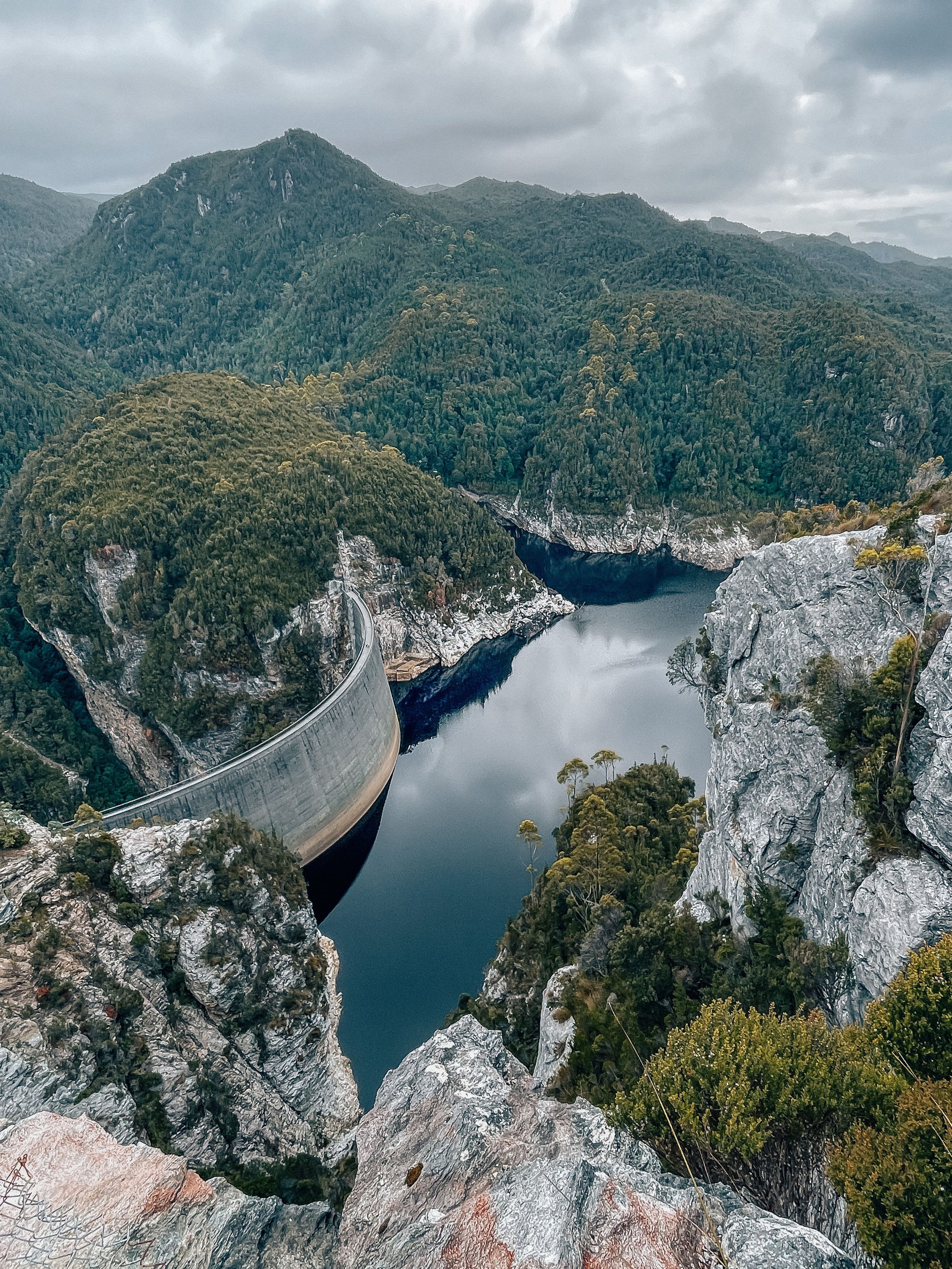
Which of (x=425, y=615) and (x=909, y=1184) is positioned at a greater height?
(x=909, y=1184)

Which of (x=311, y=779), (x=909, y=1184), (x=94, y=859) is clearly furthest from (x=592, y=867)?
(x=94, y=859)

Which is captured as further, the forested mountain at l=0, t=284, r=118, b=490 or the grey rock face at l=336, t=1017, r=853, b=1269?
the forested mountain at l=0, t=284, r=118, b=490

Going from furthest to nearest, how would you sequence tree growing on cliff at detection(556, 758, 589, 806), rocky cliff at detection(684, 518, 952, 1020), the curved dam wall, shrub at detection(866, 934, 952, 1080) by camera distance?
tree growing on cliff at detection(556, 758, 589, 806)
the curved dam wall
rocky cliff at detection(684, 518, 952, 1020)
shrub at detection(866, 934, 952, 1080)

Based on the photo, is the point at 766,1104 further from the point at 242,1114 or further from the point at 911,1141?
the point at 242,1114

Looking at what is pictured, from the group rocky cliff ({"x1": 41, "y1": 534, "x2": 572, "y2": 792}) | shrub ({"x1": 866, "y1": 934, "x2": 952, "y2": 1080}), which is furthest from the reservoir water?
shrub ({"x1": 866, "y1": 934, "x2": 952, "y2": 1080})

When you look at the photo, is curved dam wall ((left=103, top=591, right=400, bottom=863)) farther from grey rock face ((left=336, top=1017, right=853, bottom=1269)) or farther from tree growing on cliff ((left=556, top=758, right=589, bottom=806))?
grey rock face ((left=336, top=1017, right=853, bottom=1269))

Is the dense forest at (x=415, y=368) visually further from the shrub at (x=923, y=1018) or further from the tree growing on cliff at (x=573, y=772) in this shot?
the shrub at (x=923, y=1018)

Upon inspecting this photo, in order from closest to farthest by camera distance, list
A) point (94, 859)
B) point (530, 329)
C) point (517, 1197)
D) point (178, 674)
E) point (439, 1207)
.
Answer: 1. point (517, 1197)
2. point (439, 1207)
3. point (94, 859)
4. point (178, 674)
5. point (530, 329)
